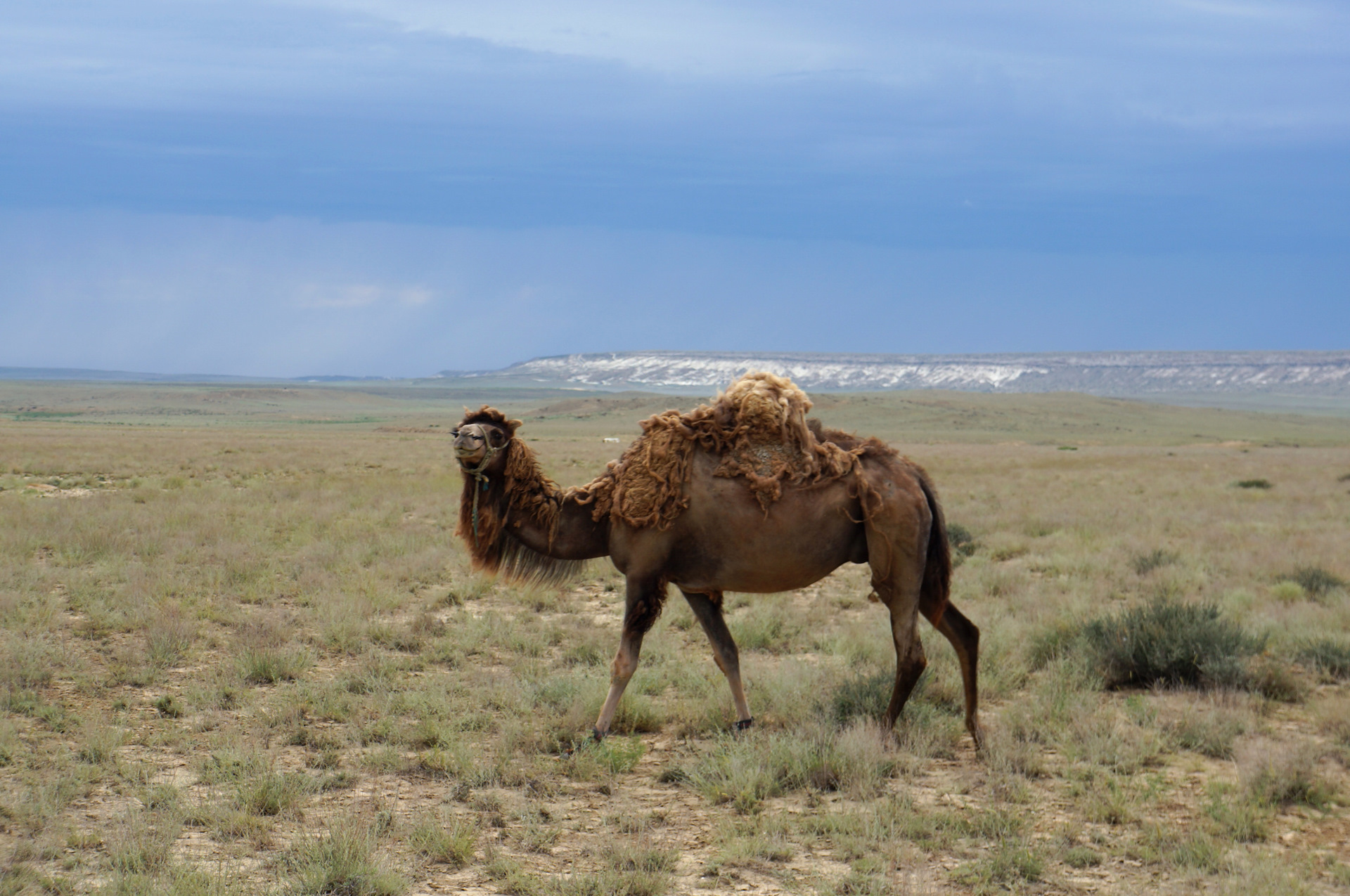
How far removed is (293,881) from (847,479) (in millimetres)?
3996

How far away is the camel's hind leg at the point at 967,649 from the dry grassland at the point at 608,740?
235mm

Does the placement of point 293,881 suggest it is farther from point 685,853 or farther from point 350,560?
point 350,560

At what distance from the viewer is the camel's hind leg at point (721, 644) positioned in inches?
283

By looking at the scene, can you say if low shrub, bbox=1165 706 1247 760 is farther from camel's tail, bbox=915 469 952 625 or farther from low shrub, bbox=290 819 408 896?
low shrub, bbox=290 819 408 896

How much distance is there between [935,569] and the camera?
700cm

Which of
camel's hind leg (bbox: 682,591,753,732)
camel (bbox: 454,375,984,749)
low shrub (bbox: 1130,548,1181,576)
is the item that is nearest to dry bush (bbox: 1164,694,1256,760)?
camel (bbox: 454,375,984,749)

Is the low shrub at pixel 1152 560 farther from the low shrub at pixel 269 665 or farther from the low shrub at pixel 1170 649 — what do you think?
the low shrub at pixel 269 665

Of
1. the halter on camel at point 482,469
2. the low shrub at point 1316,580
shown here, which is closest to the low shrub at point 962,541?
the low shrub at point 1316,580

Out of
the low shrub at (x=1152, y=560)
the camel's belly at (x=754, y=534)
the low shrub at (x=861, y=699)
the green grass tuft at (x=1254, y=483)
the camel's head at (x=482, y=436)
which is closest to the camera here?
the camel's head at (x=482, y=436)

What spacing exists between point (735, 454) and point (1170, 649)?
446 cm

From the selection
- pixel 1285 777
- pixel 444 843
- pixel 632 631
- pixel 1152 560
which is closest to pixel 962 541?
pixel 1152 560

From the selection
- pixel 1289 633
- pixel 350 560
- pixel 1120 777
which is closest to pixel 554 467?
pixel 350 560

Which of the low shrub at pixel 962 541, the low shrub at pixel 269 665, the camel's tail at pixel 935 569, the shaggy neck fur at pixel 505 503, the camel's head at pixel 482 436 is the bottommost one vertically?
the low shrub at pixel 962 541

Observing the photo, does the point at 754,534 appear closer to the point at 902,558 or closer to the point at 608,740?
the point at 902,558
